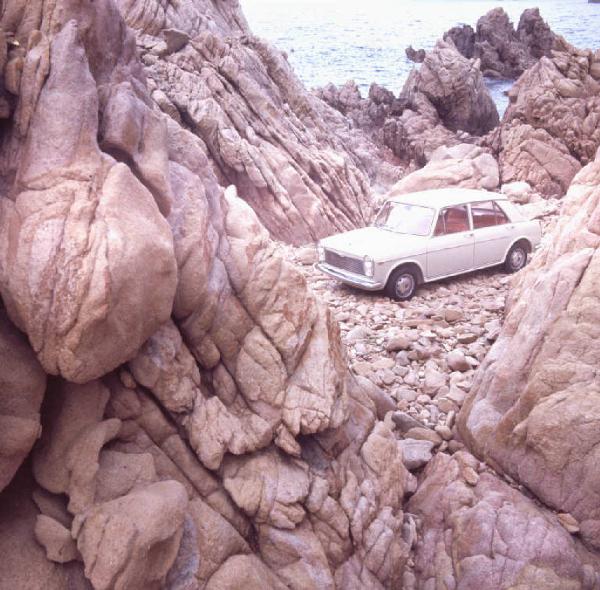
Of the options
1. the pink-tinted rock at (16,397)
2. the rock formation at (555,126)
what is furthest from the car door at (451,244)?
the rock formation at (555,126)

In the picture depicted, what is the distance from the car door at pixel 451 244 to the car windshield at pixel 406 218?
0.20 m

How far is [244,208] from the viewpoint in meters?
4.62

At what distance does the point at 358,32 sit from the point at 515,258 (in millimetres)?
28628

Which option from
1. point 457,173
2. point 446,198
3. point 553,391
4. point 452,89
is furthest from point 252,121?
point 452,89

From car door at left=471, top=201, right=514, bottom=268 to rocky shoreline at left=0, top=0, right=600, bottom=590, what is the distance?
2.67 m

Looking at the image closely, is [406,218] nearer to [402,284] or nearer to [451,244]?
[451,244]

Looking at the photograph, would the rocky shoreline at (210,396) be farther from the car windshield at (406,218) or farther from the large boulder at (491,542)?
the car windshield at (406,218)

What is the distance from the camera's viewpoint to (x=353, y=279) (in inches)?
369

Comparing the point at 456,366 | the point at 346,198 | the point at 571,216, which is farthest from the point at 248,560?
the point at 346,198

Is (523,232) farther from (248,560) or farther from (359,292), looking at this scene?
(248,560)

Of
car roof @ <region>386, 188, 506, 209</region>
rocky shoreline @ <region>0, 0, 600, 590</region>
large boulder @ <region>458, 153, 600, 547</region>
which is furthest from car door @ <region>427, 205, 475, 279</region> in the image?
large boulder @ <region>458, 153, 600, 547</region>

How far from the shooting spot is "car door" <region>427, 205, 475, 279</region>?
9.54 metres

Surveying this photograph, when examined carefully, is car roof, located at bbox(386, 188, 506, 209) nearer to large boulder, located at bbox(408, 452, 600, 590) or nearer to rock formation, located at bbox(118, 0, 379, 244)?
rock formation, located at bbox(118, 0, 379, 244)

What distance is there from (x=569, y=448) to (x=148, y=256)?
3.74 metres
